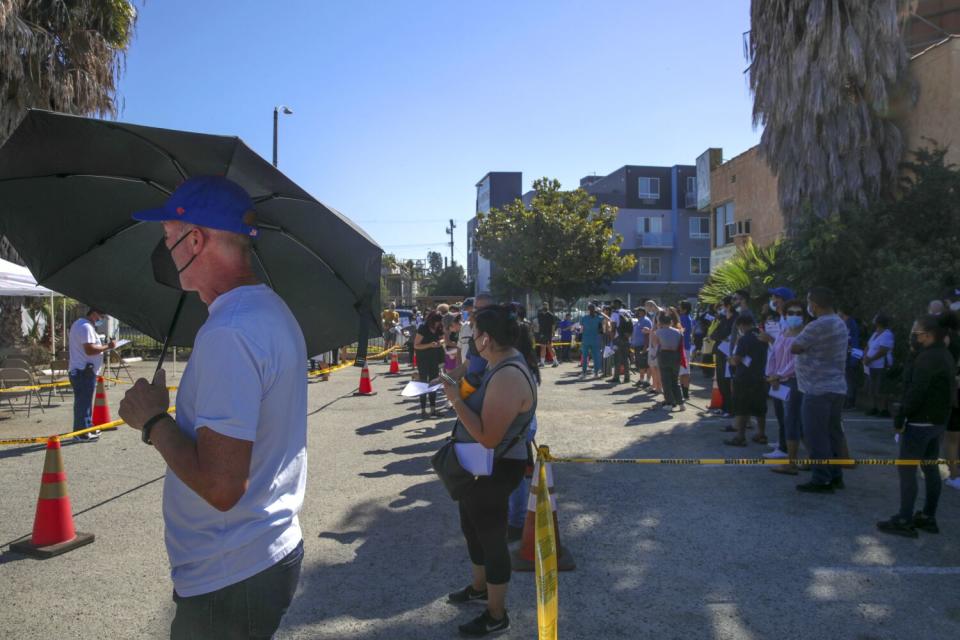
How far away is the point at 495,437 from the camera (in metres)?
3.55

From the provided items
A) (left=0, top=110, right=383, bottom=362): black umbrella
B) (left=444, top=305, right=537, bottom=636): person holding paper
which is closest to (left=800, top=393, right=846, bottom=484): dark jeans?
(left=444, top=305, right=537, bottom=636): person holding paper

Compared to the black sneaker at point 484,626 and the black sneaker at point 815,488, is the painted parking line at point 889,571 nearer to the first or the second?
the black sneaker at point 815,488

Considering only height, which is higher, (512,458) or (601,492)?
(512,458)

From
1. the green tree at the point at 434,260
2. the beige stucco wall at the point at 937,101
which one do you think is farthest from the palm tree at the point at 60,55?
the green tree at the point at 434,260

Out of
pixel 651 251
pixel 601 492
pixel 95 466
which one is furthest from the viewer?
pixel 651 251

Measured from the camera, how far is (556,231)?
33.6m

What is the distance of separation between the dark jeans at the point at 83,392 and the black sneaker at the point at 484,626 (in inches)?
271

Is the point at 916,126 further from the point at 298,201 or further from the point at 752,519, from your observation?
the point at 298,201

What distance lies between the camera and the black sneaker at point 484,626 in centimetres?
374

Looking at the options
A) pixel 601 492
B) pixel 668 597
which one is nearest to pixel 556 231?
pixel 601 492

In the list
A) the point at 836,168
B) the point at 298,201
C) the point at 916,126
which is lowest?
the point at 298,201

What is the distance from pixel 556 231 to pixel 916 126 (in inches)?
784

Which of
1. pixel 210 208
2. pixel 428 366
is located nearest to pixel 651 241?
pixel 428 366

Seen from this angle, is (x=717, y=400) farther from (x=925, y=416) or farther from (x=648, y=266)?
(x=648, y=266)
